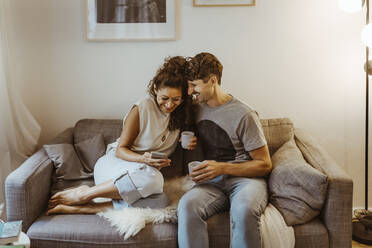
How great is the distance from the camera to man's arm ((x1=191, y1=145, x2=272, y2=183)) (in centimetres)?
201

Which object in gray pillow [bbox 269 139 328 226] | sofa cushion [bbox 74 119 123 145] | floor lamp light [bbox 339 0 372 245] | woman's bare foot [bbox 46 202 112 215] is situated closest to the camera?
gray pillow [bbox 269 139 328 226]

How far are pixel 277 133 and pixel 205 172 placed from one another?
2.17 ft

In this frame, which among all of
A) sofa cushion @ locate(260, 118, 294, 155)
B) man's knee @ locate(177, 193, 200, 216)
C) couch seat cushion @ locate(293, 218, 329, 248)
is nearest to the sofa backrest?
sofa cushion @ locate(260, 118, 294, 155)

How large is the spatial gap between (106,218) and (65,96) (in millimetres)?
1182

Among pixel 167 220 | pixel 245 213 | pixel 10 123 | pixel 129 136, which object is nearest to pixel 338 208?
pixel 245 213

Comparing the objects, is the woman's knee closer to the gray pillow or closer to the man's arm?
the man's arm

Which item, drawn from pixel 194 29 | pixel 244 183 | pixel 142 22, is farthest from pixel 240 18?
pixel 244 183

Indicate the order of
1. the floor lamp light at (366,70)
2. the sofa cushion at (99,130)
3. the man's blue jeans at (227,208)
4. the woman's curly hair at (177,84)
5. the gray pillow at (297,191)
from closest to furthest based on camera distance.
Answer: the man's blue jeans at (227,208), the gray pillow at (297,191), the woman's curly hair at (177,84), the floor lamp light at (366,70), the sofa cushion at (99,130)

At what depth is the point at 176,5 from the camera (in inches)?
104

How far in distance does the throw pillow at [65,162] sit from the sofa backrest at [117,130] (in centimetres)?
22

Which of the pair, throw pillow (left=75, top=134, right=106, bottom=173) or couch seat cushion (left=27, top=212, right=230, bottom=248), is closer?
couch seat cushion (left=27, top=212, right=230, bottom=248)

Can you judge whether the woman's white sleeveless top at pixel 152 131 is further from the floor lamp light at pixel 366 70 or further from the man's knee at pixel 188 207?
the floor lamp light at pixel 366 70

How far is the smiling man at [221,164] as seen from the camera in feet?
5.90

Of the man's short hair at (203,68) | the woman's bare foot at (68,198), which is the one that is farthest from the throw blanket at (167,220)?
the man's short hair at (203,68)
